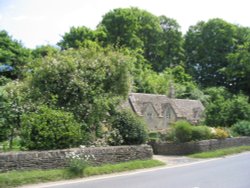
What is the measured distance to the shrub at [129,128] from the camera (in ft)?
65.3

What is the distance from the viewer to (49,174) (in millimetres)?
14227

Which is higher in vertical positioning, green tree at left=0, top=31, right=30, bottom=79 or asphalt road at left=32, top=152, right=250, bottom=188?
green tree at left=0, top=31, right=30, bottom=79

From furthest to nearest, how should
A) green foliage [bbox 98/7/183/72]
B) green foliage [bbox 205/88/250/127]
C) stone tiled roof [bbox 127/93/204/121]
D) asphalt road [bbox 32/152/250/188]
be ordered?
green foliage [bbox 98/7/183/72]
stone tiled roof [bbox 127/93/204/121]
green foliage [bbox 205/88/250/127]
asphalt road [bbox 32/152/250/188]

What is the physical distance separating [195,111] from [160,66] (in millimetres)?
27248

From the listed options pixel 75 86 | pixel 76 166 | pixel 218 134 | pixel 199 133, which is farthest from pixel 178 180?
pixel 218 134

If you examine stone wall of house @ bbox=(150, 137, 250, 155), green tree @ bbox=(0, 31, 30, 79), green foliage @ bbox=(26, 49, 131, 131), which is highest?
green tree @ bbox=(0, 31, 30, 79)

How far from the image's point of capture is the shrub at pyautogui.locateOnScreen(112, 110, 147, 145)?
19.9 metres

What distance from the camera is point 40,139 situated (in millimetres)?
16172

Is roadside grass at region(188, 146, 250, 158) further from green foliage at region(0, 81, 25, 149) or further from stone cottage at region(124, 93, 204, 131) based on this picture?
stone cottage at region(124, 93, 204, 131)

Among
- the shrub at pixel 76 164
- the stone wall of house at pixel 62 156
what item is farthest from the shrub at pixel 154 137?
the shrub at pixel 76 164

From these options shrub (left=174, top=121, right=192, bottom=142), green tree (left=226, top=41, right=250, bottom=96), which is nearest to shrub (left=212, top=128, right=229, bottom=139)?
shrub (left=174, top=121, right=192, bottom=142)

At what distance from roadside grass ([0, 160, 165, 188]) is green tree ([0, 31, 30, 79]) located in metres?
32.8

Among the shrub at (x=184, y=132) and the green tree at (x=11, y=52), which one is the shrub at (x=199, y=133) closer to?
the shrub at (x=184, y=132)

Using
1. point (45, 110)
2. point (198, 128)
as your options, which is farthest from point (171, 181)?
point (198, 128)
